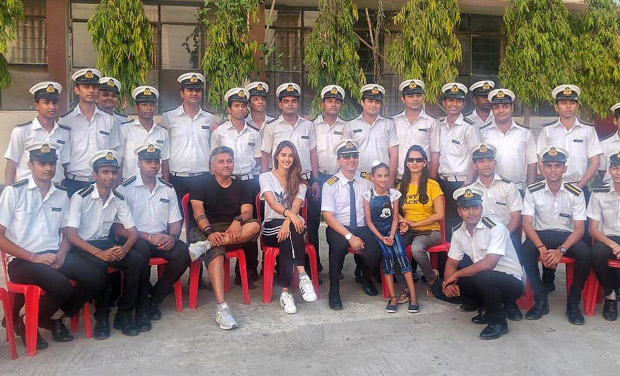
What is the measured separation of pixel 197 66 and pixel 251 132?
714 cm

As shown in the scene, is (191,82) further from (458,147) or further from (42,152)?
(458,147)

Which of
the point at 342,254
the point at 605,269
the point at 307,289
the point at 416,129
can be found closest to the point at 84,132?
the point at 307,289

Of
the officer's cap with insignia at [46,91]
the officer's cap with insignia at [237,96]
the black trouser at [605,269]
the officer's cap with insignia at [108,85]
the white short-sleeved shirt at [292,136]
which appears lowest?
the black trouser at [605,269]

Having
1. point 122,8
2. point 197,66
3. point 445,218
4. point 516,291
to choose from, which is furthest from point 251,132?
point 197,66

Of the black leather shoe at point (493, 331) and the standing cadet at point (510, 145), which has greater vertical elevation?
the standing cadet at point (510, 145)

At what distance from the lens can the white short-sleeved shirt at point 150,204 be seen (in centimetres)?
450

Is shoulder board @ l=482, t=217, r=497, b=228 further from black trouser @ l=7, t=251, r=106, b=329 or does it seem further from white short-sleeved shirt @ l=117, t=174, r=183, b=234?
black trouser @ l=7, t=251, r=106, b=329

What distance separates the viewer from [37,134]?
454cm

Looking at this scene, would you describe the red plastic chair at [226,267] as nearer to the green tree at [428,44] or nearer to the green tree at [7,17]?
the green tree at [428,44]

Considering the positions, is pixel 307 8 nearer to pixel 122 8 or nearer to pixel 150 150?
pixel 122 8

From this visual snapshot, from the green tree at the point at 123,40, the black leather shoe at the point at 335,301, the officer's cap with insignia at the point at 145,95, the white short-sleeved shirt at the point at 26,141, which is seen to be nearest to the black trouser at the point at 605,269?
the black leather shoe at the point at 335,301

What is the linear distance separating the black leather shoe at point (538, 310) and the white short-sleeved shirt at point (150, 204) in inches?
113

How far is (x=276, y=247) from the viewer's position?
15.7 feet

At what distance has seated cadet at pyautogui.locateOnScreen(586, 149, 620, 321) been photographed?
169 inches
